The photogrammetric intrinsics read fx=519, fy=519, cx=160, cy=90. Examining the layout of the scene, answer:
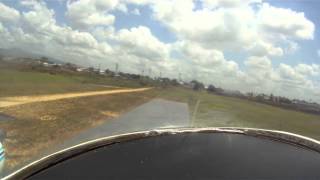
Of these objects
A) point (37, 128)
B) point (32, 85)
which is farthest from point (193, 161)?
point (32, 85)

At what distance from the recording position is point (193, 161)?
169 centimetres

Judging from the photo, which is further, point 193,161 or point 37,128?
point 37,128

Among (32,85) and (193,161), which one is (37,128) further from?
(32,85)

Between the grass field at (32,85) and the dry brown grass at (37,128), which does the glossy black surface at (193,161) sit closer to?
the dry brown grass at (37,128)

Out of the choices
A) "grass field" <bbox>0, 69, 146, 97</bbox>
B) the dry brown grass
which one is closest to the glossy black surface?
the dry brown grass

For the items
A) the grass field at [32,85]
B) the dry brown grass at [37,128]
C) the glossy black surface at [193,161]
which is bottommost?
the grass field at [32,85]

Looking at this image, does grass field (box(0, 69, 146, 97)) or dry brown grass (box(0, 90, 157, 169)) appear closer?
dry brown grass (box(0, 90, 157, 169))

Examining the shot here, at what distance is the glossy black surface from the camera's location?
165 centimetres

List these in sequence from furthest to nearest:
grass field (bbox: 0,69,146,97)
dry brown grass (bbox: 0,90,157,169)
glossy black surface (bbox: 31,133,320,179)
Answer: grass field (bbox: 0,69,146,97), dry brown grass (bbox: 0,90,157,169), glossy black surface (bbox: 31,133,320,179)

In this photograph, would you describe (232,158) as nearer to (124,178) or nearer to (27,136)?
(124,178)

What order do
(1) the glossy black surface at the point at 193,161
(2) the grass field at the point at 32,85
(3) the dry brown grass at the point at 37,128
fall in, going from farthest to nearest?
(2) the grass field at the point at 32,85, (3) the dry brown grass at the point at 37,128, (1) the glossy black surface at the point at 193,161

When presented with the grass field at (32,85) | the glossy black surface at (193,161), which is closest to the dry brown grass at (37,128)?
the glossy black surface at (193,161)

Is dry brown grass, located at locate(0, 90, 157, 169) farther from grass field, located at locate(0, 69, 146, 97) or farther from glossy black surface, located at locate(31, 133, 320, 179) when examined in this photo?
grass field, located at locate(0, 69, 146, 97)

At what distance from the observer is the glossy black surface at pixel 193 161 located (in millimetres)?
1648
